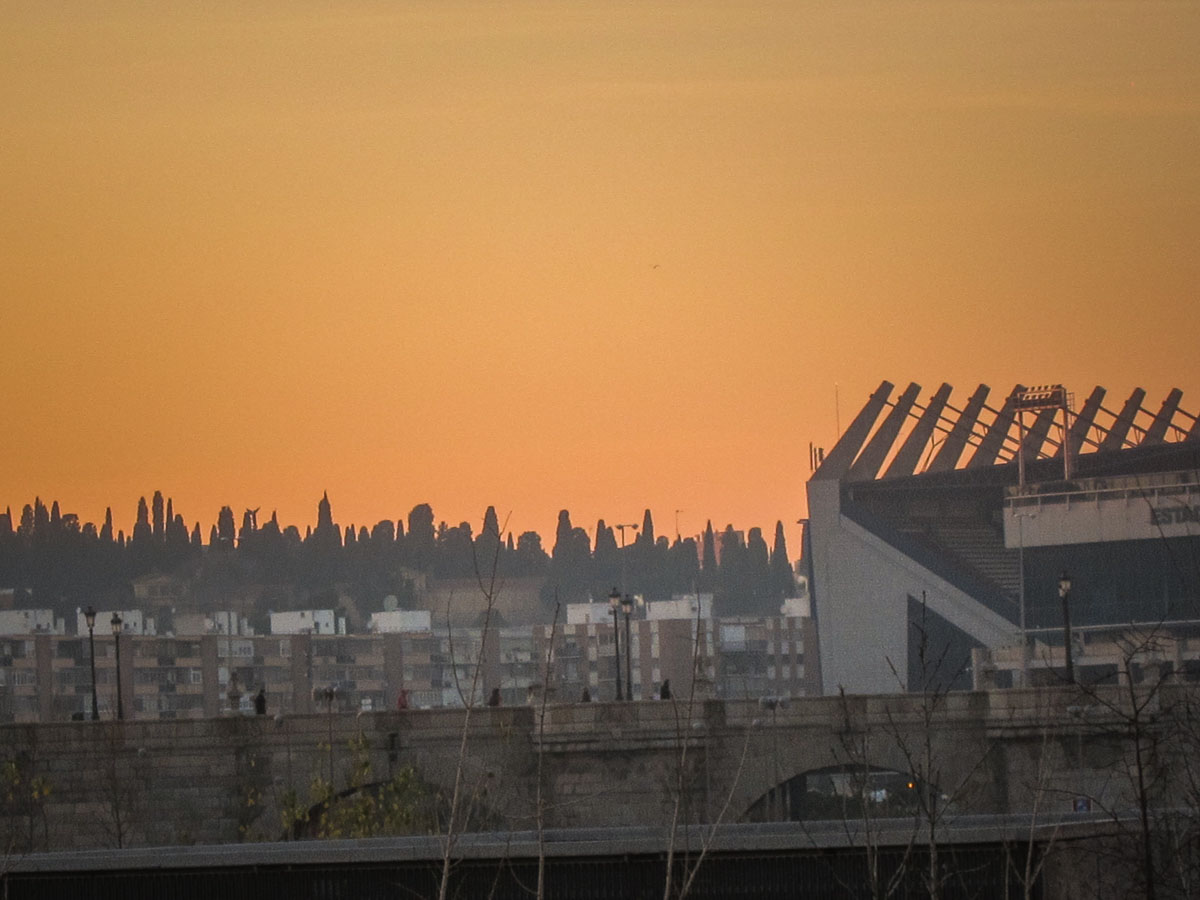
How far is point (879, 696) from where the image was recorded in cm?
4675

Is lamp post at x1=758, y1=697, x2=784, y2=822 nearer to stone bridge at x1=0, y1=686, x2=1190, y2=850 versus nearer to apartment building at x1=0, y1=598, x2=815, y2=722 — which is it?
stone bridge at x1=0, y1=686, x2=1190, y2=850

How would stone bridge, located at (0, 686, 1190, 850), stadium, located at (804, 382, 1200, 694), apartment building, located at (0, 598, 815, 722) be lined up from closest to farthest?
stone bridge, located at (0, 686, 1190, 850) < stadium, located at (804, 382, 1200, 694) < apartment building, located at (0, 598, 815, 722)

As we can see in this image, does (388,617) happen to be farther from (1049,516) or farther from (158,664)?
(1049,516)

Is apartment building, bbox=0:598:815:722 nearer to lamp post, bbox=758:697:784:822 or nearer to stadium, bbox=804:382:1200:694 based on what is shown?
stadium, bbox=804:382:1200:694

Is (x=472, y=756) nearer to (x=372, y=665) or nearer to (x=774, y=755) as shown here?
(x=774, y=755)

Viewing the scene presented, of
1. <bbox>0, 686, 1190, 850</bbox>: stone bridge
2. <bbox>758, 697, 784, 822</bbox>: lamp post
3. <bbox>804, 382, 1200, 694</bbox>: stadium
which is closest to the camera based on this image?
<bbox>0, 686, 1190, 850</bbox>: stone bridge

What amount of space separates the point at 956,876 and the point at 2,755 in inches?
1017

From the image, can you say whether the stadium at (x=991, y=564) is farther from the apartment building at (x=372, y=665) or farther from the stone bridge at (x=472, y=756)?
the stone bridge at (x=472, y=756)

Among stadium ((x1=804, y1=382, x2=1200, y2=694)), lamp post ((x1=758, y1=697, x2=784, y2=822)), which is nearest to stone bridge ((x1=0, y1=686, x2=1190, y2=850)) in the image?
lamp post ((x1=758, y1=697, x2=784, y2=822))

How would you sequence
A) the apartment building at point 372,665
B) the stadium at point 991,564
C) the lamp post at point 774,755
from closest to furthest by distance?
the lamp post at point 774,755 → the stadium at point 991,564 → the apartment building at point 372,665

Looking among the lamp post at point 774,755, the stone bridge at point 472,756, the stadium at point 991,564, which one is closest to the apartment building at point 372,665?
the stadium at point 991,564

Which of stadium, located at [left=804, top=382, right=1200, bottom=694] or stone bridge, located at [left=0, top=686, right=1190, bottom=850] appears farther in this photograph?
stadium, located at [left=804, top=382, right=1200, bottom=694]

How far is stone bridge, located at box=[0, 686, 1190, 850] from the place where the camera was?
1820 inches

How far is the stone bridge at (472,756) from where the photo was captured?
46.2m
